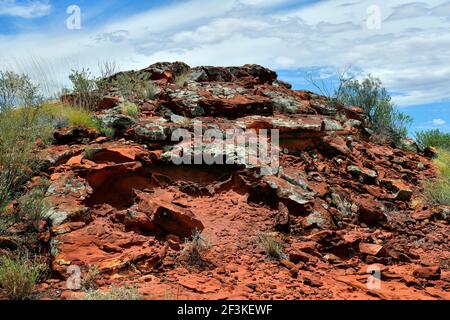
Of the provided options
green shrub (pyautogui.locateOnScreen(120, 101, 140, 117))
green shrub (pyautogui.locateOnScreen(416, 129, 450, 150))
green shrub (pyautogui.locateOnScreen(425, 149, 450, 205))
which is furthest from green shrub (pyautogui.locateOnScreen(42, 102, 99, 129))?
green shrub (pyautogui.locateOnScreen(416, 129, 450, 150))

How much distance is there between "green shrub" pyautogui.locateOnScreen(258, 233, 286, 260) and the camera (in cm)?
527

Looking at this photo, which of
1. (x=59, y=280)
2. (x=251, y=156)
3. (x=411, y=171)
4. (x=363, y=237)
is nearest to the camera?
(x=59, y=280)

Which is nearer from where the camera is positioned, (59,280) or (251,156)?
(59,280)

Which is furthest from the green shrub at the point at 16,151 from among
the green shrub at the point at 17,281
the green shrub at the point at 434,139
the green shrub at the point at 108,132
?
the green shrub at the point at 434,139

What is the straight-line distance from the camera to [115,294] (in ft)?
13.2

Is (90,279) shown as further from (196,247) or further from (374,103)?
(374,103)

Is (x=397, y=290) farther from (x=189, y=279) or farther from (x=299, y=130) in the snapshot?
(x=299, y=130)

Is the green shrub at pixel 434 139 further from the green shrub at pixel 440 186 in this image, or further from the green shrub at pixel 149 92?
the green shrub at pixel 149 92

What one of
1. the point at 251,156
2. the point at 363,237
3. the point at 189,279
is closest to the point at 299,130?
the point at 251,156

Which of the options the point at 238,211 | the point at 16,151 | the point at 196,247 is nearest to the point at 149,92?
the point at 16,151

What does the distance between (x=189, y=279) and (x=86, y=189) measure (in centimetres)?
230

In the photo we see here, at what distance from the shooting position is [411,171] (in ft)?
31.7

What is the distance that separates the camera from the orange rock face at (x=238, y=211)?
4.76m

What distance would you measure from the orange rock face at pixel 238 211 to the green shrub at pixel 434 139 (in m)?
3.55
